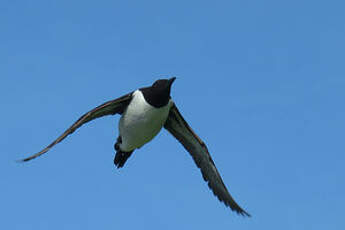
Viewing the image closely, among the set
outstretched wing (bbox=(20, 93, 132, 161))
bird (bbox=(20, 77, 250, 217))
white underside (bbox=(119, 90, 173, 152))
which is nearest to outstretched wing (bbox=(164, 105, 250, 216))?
bird (bbox=(20, 77, 250, 217))

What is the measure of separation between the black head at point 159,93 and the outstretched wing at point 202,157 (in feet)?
5.69

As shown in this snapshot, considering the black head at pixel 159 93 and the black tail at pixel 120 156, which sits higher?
the black head at pixel 159 93

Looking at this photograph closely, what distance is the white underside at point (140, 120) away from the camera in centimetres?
1569

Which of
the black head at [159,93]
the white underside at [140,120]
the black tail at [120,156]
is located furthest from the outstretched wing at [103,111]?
the black tail at [120,156]

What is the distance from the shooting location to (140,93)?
15.9 metres

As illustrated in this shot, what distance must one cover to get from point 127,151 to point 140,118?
1721mm

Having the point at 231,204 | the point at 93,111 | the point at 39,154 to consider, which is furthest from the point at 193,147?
the point at 39,154

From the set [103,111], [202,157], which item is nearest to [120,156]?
[103,111]

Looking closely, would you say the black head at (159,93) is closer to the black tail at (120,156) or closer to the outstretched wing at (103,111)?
A: the outstretched wing at (103,111)

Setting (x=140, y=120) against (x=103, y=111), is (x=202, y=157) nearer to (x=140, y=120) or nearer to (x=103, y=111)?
(x=140, y=120)

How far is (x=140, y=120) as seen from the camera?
15.7m

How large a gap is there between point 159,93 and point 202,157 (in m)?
3.21

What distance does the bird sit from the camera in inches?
616

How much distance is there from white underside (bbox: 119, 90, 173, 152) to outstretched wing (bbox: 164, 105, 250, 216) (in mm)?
1302
